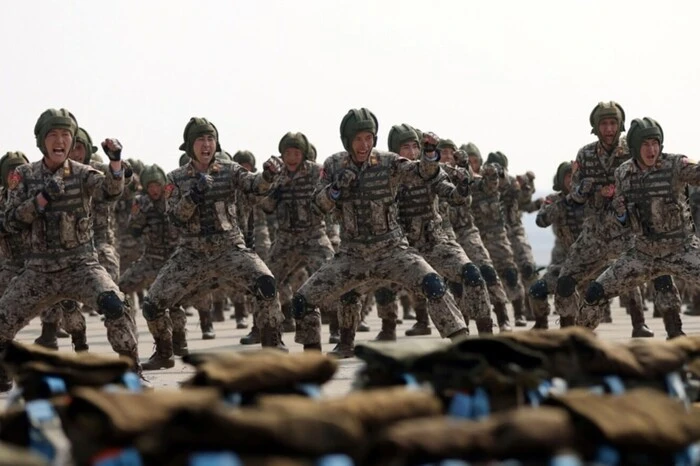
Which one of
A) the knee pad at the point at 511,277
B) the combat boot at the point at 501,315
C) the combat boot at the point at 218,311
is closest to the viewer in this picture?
the combat boot at the point at 501,315

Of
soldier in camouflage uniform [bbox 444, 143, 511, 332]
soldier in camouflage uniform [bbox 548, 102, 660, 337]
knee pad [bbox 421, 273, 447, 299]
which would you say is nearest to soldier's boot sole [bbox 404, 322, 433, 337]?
soldier in camouflage uniform [bbox 444, 143, 511, 332]

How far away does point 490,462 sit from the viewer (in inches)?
205

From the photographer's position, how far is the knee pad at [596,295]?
42.4 feet

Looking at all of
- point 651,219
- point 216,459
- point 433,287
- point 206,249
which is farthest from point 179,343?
point 216,459

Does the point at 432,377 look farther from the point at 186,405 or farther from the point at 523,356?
the point at 186,405

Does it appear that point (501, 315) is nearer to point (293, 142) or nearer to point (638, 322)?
point (638, 322)

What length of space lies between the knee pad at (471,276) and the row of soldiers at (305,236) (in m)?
0.02

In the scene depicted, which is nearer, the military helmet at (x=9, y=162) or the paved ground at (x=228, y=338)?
the paved ground at (x=228, y=338)

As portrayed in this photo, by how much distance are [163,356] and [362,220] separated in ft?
7.12

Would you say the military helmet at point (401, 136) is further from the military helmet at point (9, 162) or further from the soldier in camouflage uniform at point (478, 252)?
the military helmet at point (9, 162)

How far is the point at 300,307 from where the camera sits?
13.1 m

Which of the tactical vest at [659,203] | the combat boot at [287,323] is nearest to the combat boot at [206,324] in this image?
the combat boot at [287,323]

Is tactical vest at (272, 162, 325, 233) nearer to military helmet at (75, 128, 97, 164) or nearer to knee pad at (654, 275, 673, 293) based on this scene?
Answer: military helmet at (75, 128, 97, 164)

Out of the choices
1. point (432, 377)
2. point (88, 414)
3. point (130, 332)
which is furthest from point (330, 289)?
point (88, 414)
